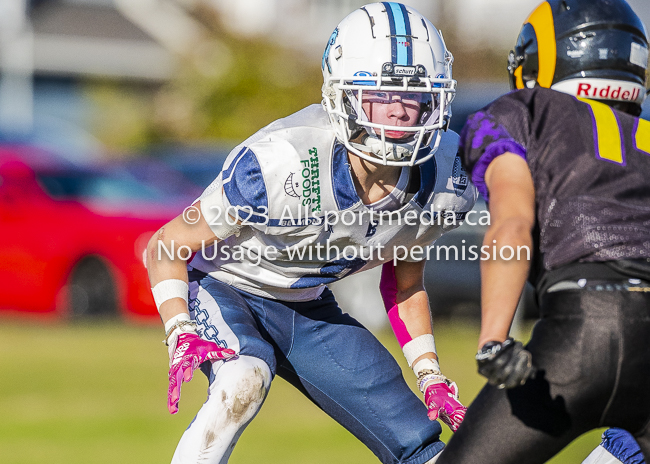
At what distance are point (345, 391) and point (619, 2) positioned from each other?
1551 millimetres

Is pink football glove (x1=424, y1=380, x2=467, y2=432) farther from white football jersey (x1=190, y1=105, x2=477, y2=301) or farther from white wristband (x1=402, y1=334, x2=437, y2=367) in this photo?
white football jersey (x1=190, y1=105, x2=477, y2=301)

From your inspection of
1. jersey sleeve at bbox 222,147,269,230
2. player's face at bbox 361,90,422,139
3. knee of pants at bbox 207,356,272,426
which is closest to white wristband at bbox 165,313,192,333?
knee of pants at bbox 207,356,272,426

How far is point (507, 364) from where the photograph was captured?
2209 mm

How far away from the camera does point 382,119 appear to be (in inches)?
123

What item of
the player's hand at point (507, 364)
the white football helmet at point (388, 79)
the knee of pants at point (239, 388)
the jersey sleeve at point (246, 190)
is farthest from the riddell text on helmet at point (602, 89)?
the knee of pants at point (239, 388)

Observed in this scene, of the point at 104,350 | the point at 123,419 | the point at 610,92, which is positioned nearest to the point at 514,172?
the point at 610,92

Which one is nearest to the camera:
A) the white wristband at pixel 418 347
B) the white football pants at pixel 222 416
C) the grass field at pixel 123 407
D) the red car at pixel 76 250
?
the white football pants at pixel 222 416

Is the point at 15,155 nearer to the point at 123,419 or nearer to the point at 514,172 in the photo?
the point at 123,419

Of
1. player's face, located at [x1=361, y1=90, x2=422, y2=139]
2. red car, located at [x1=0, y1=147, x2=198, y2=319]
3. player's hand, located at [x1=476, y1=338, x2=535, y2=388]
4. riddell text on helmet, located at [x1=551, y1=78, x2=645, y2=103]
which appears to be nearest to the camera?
player's hand, located at [x1=476, y1=338, x2=535, y2=388]

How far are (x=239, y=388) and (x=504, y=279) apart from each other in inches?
37.9

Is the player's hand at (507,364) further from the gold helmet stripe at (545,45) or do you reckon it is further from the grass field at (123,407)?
the grass field at (123,407)

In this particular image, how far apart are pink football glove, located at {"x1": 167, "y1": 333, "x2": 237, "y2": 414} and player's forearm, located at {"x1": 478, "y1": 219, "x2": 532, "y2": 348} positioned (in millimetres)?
962

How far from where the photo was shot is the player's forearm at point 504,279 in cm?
232

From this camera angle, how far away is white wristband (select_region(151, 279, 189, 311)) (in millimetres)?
3205
